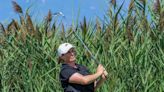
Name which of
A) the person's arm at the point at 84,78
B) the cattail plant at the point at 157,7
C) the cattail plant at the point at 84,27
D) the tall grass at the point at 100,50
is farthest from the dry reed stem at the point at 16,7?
the person's arm at the point at 84,78

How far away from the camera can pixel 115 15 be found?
7.23 metres

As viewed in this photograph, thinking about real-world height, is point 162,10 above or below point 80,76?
above

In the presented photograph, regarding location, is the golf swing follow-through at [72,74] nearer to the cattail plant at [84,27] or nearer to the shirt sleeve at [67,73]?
the shirt sleeve at [67,73]

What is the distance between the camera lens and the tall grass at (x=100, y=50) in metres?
6.50

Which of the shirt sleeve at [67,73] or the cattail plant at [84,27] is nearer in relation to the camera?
the shirt sleeve at [67,73]

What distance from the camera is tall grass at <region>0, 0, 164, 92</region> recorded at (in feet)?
21.3

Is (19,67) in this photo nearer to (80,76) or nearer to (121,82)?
(121,82)

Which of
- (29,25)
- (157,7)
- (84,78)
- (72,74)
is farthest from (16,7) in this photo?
(84,78)

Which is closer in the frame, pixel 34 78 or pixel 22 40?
pixel 34 78

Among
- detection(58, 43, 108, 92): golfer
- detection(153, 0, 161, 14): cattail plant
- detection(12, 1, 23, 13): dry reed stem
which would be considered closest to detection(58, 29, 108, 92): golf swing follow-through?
detection(58, 43, 108, 92): golfer

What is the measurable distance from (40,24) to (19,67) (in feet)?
2.54

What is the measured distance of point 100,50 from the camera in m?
7.24

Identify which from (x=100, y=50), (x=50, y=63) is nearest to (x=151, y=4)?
(x=100, y=50)

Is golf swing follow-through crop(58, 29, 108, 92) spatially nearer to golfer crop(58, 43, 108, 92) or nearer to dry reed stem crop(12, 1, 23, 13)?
golfer crop(58, 43, 108, 92)
